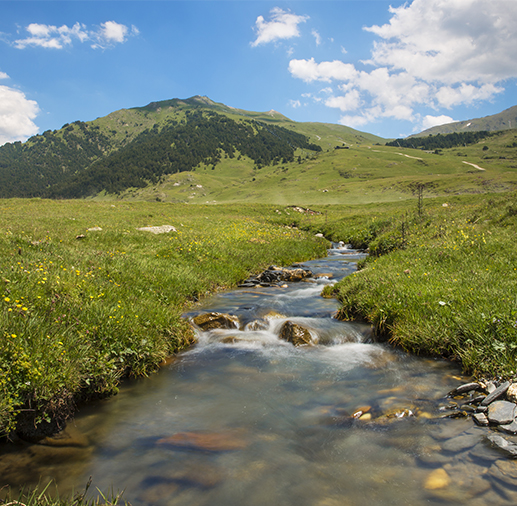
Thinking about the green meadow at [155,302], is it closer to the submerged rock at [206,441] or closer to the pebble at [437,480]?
the submerged rock at [206,441]

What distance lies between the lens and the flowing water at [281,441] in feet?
13.0

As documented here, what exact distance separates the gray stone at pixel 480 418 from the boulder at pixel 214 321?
6.62 metres

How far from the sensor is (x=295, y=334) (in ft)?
30.0

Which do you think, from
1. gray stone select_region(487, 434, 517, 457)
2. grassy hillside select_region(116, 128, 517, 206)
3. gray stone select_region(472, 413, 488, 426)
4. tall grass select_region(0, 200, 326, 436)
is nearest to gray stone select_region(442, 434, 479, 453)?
gray stone select_region(487, 434, 517, 457)

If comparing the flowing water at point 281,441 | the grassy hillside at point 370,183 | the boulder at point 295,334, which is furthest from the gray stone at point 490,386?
the grassy hillside at point 370,183

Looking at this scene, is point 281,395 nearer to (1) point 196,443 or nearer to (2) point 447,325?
(1) point 196,443

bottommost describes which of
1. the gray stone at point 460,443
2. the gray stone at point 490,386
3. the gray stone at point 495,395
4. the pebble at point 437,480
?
the pebble at point 437,480

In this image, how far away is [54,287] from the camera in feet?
26.8

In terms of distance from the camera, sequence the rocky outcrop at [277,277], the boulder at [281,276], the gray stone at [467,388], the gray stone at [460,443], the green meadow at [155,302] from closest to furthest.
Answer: the gray stone at [460,443]
the green meadow at [155,302]
the gray stone at [467,388]
the rocky outcrop at [277,277]
the boulder at [281,276]

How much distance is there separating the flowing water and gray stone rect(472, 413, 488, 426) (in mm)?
121

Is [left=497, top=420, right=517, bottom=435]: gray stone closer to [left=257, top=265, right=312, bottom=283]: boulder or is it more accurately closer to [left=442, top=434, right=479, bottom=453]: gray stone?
[left=442, top=434, right=479, bottom=453]: gray stone

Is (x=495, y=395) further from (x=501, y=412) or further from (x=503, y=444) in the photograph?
(x=503, y=444)

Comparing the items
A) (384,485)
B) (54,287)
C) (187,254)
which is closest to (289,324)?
(384,485)

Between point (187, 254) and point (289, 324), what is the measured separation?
361 inches
